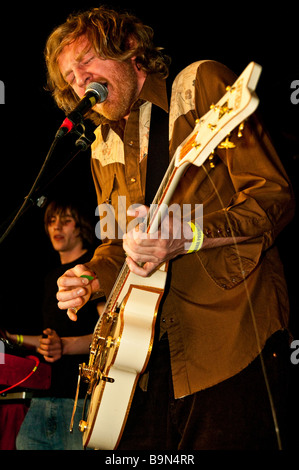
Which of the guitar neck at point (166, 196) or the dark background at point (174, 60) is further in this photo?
the dark background at point (174, 60)

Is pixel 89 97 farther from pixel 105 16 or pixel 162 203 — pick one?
pixel 105 16

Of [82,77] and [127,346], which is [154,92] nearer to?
[82,77]

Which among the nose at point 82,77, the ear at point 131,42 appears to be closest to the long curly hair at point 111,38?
the ear at point 131,42

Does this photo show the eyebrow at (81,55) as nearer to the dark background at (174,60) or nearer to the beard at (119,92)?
the beard at (119,92)

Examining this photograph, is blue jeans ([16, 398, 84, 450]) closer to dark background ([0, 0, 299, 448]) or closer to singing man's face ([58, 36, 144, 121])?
dark background ([0, 0, 299, 448])

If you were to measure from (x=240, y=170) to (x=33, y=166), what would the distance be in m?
3.37

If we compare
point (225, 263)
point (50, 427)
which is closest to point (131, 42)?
point (225, 263)

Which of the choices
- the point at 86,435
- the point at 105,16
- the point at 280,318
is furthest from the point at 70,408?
the point at 105,16

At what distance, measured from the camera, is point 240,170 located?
1.53 meters

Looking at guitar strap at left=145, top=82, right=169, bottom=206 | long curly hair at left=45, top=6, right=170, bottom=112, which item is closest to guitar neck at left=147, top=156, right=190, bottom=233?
guitar strap at left=145, top=82, right=169, bottom=206

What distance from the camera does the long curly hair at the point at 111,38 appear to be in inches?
85.7

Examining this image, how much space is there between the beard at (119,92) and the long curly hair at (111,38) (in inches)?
2.5

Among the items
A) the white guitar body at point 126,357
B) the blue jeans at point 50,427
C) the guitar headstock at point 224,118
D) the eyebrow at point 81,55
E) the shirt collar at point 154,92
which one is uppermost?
the eyebrow at point 81,55

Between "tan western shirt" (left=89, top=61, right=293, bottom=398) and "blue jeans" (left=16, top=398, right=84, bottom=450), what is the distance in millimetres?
1676
